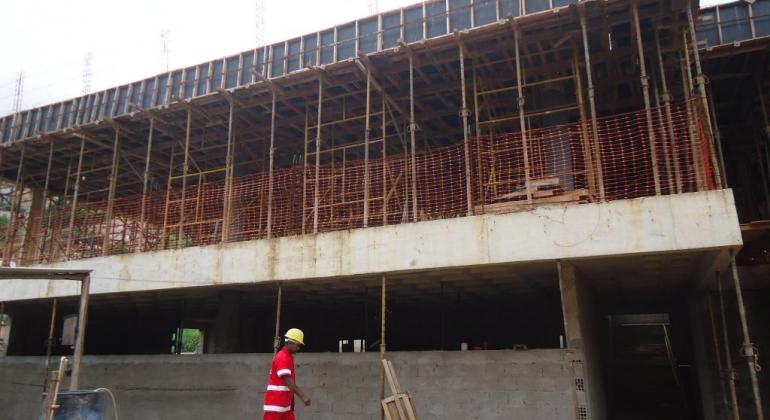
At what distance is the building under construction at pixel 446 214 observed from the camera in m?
9.04

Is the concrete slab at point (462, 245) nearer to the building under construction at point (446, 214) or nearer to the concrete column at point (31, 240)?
the building under construction at point (446, 214)

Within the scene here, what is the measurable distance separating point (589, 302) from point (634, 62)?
520 centimetres

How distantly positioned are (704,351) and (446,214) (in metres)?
6.37

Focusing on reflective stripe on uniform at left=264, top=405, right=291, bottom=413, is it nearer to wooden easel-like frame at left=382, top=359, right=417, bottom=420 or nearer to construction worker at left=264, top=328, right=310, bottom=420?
construction worker at left=264, top=328, right=310, bottom=420

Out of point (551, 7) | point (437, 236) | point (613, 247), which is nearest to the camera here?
point (613, 247)

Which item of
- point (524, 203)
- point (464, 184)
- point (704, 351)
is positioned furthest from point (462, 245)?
point (704, 351)

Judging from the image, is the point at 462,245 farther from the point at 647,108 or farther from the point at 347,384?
the point at 647,108

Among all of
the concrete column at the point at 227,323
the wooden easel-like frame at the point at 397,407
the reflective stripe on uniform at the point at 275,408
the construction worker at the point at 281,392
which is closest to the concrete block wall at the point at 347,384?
the concrete column at the point at 227,323

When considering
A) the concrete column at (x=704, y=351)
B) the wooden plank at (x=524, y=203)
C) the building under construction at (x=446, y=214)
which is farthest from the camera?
the concrete column at (x=704, y=351)

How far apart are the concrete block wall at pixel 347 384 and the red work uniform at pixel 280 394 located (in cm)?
324

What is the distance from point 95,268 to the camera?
12.9 m

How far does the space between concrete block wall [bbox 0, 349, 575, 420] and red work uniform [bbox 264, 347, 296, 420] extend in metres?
3.24

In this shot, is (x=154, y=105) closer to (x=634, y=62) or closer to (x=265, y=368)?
(x=265, y=368)

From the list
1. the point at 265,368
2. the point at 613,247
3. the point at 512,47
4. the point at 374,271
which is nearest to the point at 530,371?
the point at 613,247
